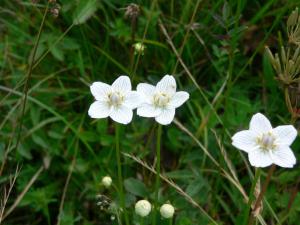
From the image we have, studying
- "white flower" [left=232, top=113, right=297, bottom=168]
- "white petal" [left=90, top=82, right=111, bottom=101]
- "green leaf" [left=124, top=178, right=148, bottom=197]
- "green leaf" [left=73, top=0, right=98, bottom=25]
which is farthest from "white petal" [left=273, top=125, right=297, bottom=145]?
"green leaf" [left=73, top=0, right=98, bottom=25]

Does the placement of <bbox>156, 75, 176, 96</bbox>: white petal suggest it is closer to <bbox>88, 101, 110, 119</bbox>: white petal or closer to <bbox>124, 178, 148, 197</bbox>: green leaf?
<bbox>88, 101, 110, 119</bbox>: white petal

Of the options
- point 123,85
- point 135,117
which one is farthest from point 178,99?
point 135,117

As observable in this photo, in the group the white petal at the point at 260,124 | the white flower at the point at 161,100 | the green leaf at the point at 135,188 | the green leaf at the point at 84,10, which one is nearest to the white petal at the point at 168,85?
the white flower at the point at 161,100

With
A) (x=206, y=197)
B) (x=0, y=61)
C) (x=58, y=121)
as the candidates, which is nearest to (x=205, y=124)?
(x=206, y=197)

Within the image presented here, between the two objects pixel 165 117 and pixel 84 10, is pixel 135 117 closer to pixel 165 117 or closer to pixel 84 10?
pixel 84 10

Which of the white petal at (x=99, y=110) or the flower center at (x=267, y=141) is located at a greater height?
the white petal at (x=99, y=110)

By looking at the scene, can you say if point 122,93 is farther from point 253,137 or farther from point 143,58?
point 143,58

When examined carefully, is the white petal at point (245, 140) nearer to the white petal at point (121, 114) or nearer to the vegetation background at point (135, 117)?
the white petal at point (121, 114)
